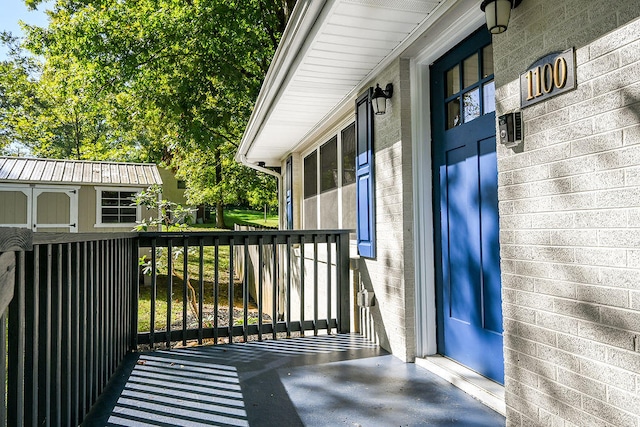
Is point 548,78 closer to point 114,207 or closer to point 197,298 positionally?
point 197,298

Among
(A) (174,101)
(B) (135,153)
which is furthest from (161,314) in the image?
(B) (135,153)

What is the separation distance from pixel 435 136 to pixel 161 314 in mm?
6215

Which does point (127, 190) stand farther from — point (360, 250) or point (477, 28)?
point (477, 28)

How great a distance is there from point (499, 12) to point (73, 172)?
37.9 ft

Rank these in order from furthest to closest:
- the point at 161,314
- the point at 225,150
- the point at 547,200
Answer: the point at 225,150
the point at 161,314
the point at 547,200

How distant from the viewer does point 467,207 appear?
2.82 meters

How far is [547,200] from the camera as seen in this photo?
1868mm

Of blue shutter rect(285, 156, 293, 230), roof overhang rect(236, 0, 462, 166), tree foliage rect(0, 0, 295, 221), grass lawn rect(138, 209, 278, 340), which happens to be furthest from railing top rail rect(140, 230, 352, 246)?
tree foliage rect(0, 0, 295, 221)

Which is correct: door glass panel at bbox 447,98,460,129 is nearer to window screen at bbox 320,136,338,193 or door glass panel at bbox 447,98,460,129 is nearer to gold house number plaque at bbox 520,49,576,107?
gold house number plaque at bbox 520,49,576,107

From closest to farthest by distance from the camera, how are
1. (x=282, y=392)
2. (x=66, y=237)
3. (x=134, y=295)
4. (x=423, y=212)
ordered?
(x=66, y=237)
(x=282, y=392)
(x=423, y=212)
(x=134, y=295)

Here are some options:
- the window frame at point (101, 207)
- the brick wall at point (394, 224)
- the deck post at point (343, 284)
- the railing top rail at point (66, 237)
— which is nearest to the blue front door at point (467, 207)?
the brick wall at point (394, 224)

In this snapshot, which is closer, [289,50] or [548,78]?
[548,78]

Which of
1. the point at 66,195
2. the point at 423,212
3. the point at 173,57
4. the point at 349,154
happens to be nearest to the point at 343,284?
the point at 423,212

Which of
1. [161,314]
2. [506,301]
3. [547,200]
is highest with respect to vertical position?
[547,200]
